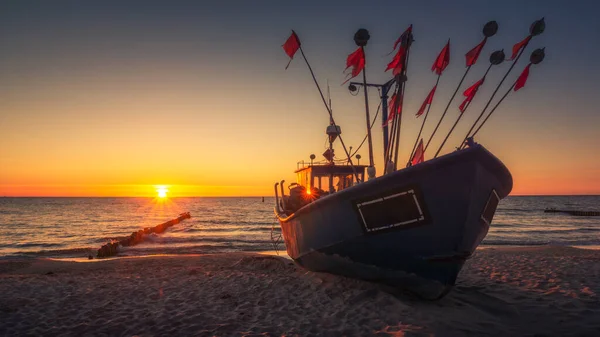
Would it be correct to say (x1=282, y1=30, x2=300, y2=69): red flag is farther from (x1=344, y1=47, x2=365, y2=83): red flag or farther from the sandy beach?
the sandy beach

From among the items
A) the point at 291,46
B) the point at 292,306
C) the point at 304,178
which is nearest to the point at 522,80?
the point at 291,46

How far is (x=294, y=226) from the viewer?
1041cm

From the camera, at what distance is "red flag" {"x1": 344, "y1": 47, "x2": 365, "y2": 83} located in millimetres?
7555

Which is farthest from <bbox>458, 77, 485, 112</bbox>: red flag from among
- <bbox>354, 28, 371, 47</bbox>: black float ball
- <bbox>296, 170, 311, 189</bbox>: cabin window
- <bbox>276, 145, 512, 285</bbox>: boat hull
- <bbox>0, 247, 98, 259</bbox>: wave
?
<bbox>0, 247, 98, 259</bbox>: wave

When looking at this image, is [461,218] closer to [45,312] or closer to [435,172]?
[435,172]

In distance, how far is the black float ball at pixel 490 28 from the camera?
260 inches

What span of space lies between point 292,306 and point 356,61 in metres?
5.71

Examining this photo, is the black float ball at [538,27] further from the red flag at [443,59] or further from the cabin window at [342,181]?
the cabin window at [342,181]

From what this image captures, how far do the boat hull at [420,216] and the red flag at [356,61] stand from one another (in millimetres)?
2762

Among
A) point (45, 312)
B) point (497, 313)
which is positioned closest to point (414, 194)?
point (497, 313)

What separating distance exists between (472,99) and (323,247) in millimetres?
5173

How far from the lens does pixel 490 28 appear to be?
662 cm

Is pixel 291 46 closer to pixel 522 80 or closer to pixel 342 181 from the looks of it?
pixel 522 80

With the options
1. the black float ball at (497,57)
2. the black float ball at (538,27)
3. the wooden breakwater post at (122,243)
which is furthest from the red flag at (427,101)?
the wooden breakwater post at (122,243)
